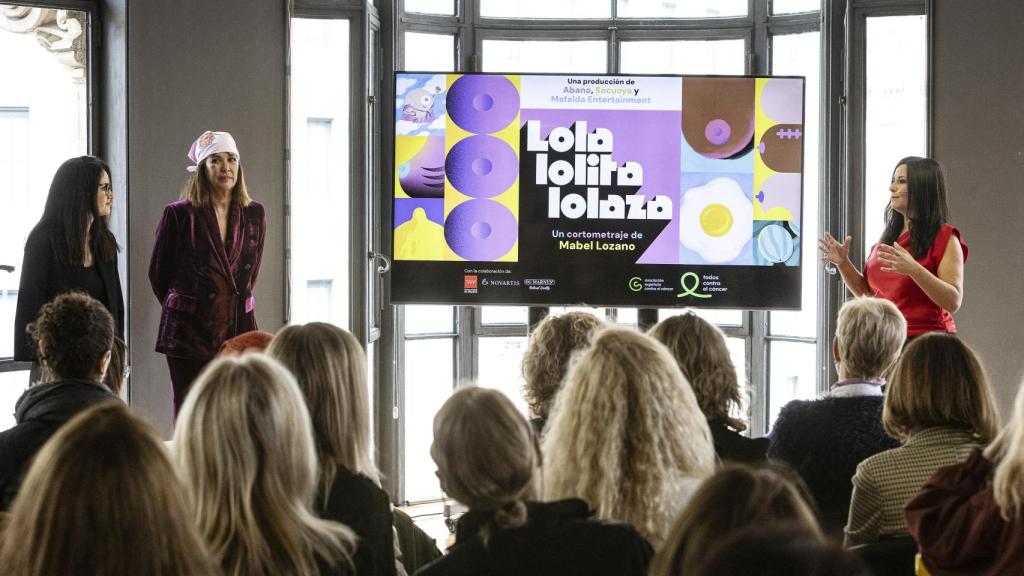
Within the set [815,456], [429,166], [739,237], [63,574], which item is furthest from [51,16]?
[63,574]

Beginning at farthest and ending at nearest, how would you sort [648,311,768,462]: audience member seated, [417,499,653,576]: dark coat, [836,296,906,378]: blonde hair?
[836,296,906,378]: blonde hair
[648,311,768,462]: audience member seated
[417,499,653,576]: dark coat

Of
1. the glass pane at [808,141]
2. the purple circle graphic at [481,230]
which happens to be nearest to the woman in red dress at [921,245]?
the glass pane at [808,141]

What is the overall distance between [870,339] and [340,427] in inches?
58.8

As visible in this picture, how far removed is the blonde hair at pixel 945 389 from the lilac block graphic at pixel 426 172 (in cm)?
307

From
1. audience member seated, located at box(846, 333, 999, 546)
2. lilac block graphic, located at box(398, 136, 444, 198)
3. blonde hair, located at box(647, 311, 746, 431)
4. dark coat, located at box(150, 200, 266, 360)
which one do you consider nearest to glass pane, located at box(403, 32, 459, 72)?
lilac block graphic, located at box(398, 136, 444, 198)

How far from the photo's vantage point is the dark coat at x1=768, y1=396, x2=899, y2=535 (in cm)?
260

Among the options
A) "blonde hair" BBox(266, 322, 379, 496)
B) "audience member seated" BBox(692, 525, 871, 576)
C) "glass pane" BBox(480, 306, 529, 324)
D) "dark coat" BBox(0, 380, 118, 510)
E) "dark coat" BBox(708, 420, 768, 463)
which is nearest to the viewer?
"audience member seated" BBox(692, 525, 871, 576)

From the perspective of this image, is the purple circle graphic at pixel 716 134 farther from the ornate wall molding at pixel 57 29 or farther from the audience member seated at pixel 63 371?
the audience member seated at pixel 63 371

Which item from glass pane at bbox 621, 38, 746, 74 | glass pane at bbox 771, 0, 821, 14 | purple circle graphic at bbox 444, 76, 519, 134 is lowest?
purple circle graphic at bbox 444, 76, 519, 134

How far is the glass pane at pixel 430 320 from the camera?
5.72 m

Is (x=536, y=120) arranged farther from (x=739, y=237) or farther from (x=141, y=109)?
(x=141, y=109)

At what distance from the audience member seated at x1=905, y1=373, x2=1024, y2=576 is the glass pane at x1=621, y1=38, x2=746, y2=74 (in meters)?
4.00

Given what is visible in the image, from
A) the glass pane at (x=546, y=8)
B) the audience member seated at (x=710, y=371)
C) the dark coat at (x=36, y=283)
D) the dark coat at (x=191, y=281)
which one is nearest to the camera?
the audience member seated at (x=710, y=371)

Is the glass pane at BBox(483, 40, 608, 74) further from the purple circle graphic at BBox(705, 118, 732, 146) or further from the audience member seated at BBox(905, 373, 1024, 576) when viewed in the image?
the audience member seated at BBox(905, 373, 1024, 576)
